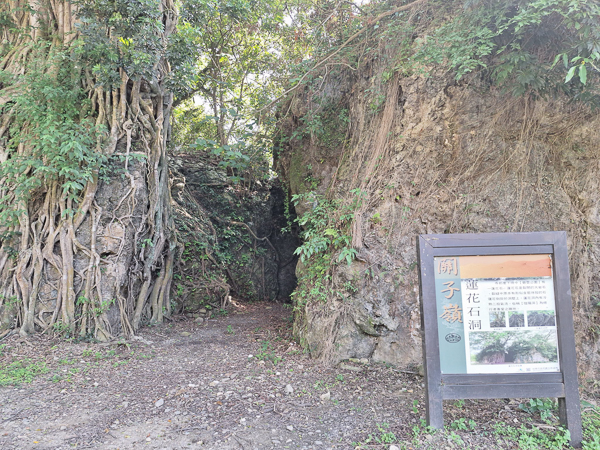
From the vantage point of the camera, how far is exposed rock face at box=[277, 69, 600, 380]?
4223mm

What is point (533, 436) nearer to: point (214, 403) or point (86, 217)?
point (214, 403)

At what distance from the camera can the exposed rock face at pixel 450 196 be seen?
422 cm

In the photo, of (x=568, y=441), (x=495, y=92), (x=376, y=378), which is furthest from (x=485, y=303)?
(x=495, y=92)

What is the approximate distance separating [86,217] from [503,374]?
17.5 ft

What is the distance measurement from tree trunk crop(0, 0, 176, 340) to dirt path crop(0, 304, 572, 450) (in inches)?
21.5

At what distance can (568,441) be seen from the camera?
2.65 metres

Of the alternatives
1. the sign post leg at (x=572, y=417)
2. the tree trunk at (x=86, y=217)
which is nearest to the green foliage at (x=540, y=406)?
the sign post leg at (x=572, y=417)

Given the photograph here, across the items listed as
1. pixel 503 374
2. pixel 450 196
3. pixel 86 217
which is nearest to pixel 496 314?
pixel 503 374

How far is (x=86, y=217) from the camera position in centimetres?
535

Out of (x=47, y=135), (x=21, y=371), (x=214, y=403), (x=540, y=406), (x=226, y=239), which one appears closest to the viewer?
(x=540, y=406)

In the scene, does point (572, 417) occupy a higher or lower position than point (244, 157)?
lower

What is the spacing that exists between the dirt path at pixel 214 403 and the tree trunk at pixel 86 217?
55 centimetres

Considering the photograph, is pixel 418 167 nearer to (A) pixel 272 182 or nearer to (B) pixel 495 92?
(B) pixel 495 92

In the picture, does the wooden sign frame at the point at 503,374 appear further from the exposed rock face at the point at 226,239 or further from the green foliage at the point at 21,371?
the exposed rock face at the point at 226,239
